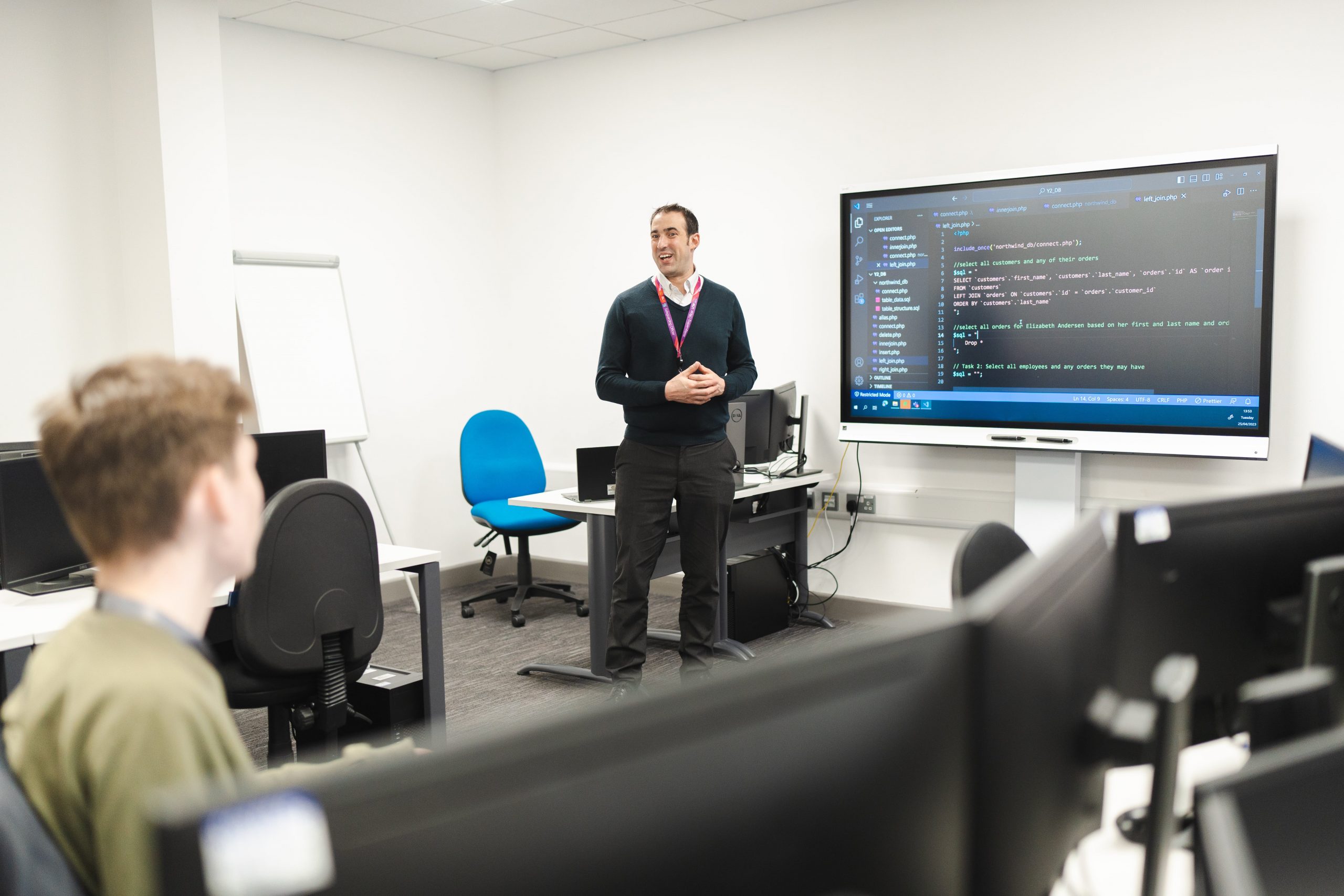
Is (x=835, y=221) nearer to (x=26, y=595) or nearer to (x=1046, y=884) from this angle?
(x=26, y=595)

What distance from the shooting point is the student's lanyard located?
3.29 meters

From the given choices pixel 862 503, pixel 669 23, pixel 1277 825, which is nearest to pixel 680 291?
pixel 862 503

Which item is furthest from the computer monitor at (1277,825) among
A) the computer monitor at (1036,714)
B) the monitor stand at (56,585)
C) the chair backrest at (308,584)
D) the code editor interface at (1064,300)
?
the code editor interface at (1064,300)

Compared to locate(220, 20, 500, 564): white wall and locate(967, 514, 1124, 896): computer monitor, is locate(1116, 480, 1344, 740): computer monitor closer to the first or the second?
locate(967, 514, 1124, 896): computer monitor

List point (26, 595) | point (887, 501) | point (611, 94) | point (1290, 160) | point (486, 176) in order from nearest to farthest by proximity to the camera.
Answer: point (26, 595) → point (1290, 160) → point (887, 501) → point (611, 94) → point (486, 176)

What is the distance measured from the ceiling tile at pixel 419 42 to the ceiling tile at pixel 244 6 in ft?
1.79

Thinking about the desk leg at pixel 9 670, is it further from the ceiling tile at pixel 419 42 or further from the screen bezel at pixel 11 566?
the ceiling tile at pixel 419 42

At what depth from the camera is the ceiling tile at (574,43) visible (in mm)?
4738

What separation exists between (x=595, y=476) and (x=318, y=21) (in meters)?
2.44

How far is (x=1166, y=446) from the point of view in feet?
11.5

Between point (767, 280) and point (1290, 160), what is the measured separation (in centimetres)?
203

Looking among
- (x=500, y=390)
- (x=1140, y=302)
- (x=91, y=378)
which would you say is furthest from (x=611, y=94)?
(x=91, y=378)

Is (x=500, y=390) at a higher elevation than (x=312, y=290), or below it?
below

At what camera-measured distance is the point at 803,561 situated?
448 cm
